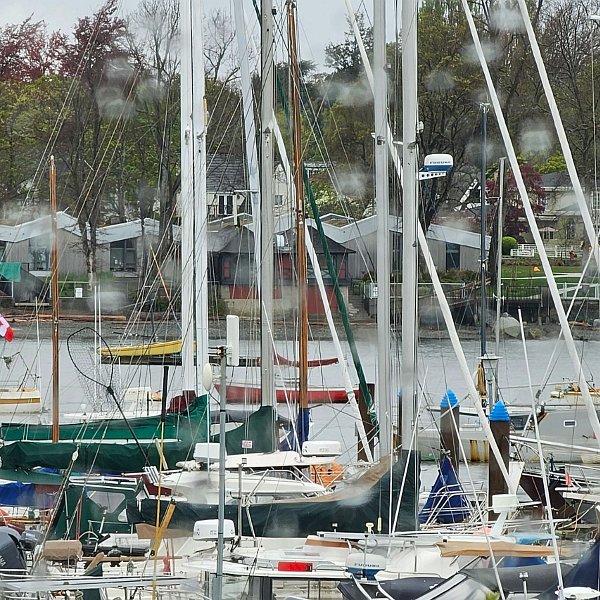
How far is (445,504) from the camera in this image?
14.3m

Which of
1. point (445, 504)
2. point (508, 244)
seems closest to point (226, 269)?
point (508, 244)

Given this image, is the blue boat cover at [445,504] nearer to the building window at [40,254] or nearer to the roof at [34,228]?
the roof at [34,228]

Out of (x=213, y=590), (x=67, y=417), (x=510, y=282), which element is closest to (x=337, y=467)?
(x=213, y=590)

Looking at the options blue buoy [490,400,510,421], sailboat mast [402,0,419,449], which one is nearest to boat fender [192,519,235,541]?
sailboat mast [402,0,419,449]

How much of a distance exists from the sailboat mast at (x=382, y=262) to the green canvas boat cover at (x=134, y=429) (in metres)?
2.95

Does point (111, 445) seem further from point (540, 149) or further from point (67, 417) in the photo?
point (540, 149)

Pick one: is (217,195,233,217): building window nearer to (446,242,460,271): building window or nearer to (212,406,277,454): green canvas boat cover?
(446,242,460,271): building window

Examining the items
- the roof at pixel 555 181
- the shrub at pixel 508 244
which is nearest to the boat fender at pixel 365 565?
the shrub at pixel 508 244

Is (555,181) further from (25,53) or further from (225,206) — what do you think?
(25,53)

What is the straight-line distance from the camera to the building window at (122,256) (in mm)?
47094

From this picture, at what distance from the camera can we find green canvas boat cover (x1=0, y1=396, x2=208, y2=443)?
1605cm

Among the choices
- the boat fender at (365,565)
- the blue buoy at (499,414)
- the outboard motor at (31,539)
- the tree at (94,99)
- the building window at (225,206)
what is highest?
the tree at (94,99)

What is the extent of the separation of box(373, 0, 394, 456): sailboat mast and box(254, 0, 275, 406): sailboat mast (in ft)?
6.57

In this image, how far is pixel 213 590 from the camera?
9516mm
